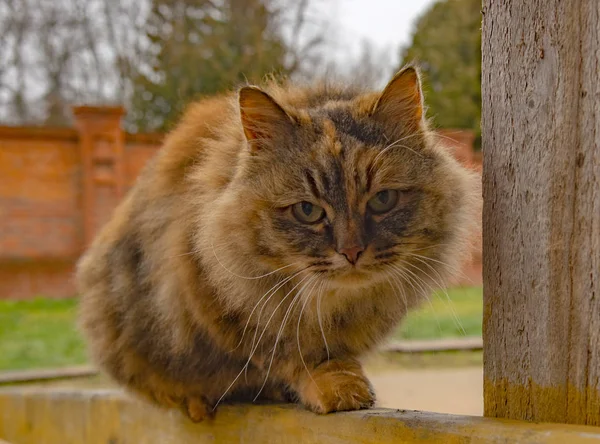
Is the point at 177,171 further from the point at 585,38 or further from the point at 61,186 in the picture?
the point at 61,186

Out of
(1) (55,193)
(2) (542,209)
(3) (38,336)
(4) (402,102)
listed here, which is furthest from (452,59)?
(2) (542,209)

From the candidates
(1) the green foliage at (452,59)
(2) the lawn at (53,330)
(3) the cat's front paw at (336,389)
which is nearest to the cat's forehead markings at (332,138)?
(3) the cat's front paw at (336,389)

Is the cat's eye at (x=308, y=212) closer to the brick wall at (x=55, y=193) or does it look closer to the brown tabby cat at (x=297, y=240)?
the brown tabby cat at (x=297, y=240)

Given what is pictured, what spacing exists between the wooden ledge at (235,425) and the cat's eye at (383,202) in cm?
51

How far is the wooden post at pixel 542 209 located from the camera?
1273mm

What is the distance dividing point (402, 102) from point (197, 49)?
492 inches

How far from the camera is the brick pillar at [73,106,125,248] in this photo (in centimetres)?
1019

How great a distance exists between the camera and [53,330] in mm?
7520

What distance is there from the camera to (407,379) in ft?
17.4

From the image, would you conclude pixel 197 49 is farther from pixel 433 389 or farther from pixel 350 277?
pixel 350 277

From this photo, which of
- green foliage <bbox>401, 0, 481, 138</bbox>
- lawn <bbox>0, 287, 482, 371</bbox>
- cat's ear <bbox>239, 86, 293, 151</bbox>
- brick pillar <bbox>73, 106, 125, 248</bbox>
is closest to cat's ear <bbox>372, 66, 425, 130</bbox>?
cat's ear <bbox>239, 86, 293, 151</bbox>

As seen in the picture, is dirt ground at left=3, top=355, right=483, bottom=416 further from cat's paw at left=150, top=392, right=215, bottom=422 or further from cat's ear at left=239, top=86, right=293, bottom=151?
cat's ear at left=239, top=86, right=293, bottom=151

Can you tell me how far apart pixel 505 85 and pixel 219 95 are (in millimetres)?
1379

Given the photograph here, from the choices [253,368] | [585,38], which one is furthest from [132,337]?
[585,38]
